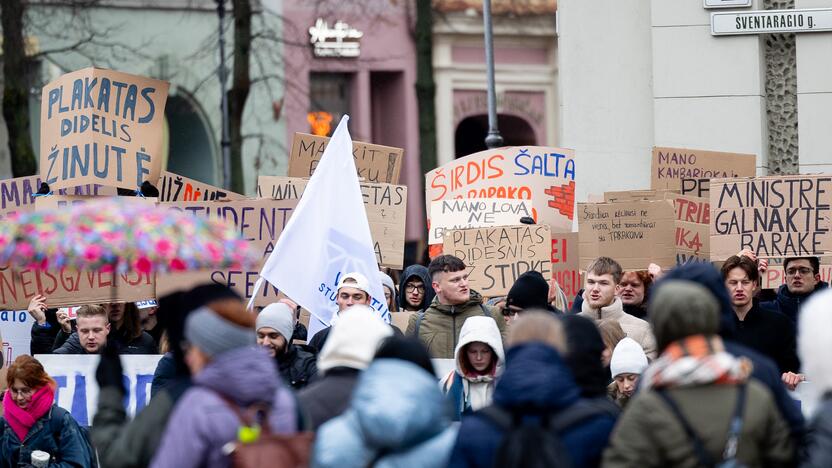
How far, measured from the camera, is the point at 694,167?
1334 cm

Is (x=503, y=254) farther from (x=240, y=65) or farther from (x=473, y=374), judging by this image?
(x=240, y=65)

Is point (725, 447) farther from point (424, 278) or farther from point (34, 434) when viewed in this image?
point (424, 278)

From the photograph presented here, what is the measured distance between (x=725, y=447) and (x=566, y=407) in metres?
0.57

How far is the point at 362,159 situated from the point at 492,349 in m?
6.63

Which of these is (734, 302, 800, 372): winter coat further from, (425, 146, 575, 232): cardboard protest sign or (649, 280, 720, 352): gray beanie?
(425, 146, 575, 232): cardboard protest sign

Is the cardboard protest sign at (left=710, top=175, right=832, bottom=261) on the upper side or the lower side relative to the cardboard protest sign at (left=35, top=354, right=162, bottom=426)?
upper

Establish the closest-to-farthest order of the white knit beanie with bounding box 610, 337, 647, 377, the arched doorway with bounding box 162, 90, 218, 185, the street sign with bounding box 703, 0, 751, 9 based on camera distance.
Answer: the white knit beanie with bounding box 610, 337, 647, 377
the street sign with bounding box 703, 0, 751, 9
the arched doorway with bounding box 162, 90, 218, 185

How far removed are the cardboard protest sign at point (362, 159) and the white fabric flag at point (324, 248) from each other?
296 centimetres

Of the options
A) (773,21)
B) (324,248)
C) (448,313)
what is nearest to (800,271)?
(448,313)

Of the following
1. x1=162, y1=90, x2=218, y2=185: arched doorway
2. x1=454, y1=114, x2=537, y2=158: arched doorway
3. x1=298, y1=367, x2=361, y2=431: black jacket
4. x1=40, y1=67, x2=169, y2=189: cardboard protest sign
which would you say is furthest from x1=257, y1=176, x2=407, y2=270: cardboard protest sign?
x1=454, y1=114, x2=537, y2=158: arched doorway

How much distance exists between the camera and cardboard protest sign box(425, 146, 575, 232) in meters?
13.8

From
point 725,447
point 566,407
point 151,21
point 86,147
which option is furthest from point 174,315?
point 151,21

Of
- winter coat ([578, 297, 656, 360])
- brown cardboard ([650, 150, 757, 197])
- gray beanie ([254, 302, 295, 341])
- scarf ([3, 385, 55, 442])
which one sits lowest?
scarf ([3, 385, 55, 442])

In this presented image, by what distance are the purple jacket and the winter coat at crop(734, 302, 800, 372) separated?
4296mm
